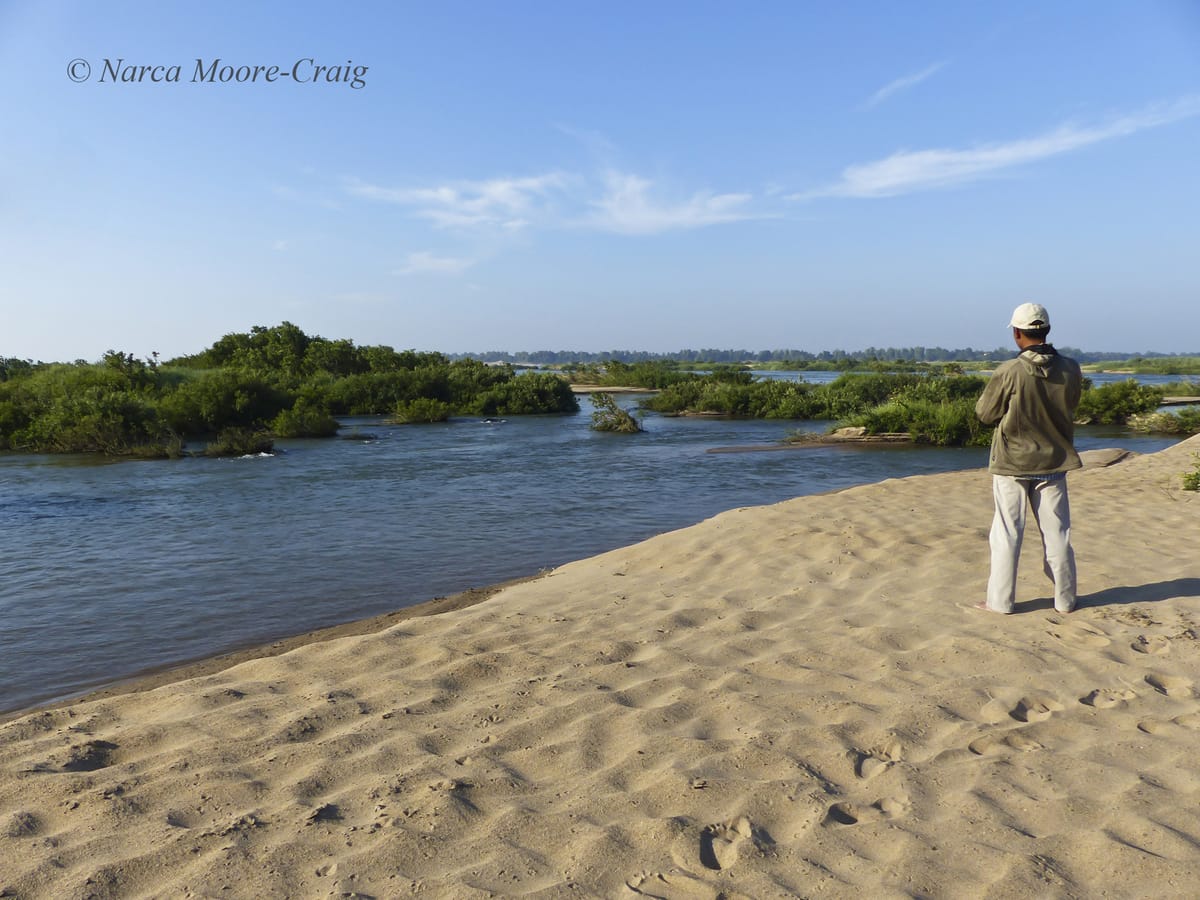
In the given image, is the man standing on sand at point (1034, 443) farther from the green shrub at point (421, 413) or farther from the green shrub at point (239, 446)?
the green shrub at point (421, 413)

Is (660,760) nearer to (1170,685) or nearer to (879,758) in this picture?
(879,758)

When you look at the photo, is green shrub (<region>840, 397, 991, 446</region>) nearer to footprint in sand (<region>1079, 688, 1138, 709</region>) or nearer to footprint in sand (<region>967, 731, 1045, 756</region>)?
footprint in sand (<region>1079, 688, 1138, 709</region>)

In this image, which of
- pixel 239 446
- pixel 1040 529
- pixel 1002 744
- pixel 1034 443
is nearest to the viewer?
pixel 1002 744

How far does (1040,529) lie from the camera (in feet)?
17.5

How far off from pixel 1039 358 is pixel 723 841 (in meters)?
3.88

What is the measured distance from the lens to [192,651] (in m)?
6.13

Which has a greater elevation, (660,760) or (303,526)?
(660,760)

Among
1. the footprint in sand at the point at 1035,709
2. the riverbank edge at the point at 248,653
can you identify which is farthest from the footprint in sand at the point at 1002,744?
the riverbank edge at the point at 248,653

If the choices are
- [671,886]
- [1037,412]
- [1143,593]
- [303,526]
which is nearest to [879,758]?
[671,886]

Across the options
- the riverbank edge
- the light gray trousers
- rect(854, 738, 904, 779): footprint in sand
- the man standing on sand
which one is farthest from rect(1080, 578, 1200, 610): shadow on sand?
the riverbank edge

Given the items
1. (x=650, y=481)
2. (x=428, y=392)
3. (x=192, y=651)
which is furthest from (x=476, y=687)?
(x=428, y=392)

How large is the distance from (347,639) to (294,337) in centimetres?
4748

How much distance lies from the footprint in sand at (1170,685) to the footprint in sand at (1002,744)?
3.46ft

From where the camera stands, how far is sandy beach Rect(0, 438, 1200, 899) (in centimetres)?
270
